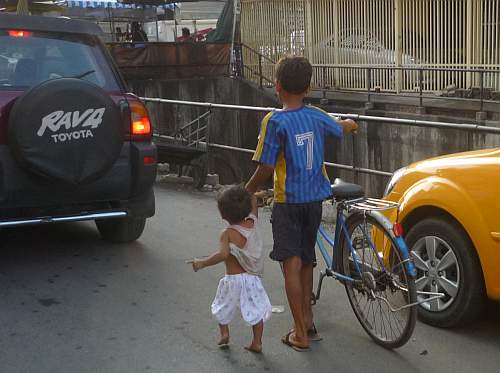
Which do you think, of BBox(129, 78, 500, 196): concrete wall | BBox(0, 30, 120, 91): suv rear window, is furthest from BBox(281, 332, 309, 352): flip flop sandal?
BBox(129, 78, 500, 196): concrete wall

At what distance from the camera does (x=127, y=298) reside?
491cm

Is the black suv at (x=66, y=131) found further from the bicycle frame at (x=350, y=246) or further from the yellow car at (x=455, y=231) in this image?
the yellow car at (x=455, y=231)

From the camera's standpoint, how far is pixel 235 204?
3.86 meters

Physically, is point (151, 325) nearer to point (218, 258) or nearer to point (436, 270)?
point (218, 258)

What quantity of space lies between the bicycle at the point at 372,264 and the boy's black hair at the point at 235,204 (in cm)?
56

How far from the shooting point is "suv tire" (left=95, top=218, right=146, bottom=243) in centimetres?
610

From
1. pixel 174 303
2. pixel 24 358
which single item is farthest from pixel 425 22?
pixel 24 358

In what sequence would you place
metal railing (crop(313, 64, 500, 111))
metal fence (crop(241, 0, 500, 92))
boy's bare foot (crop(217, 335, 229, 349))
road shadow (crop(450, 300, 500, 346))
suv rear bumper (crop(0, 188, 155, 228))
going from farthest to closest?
1. metal fence (crop(241, 0, 500, 92))
2. metal railing (crop(313, 64, 500, 111))
3. suv rear bumper (crop(0, 188, 155, 228))
4. road shadow (crop(450, 300, 500, 346))
5. boy's bare foot (crop(217, 335, 229, 349))

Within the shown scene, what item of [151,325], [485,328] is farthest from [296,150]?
[485,328]

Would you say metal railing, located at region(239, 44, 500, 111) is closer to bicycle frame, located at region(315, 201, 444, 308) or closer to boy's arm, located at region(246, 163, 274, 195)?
bicycle frame, located at region(315, 201, 444, 308)

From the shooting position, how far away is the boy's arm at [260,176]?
385 cm

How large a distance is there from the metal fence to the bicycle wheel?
10.4m

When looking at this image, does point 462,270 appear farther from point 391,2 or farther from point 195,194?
point 391,2

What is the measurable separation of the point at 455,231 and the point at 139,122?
258 cm
